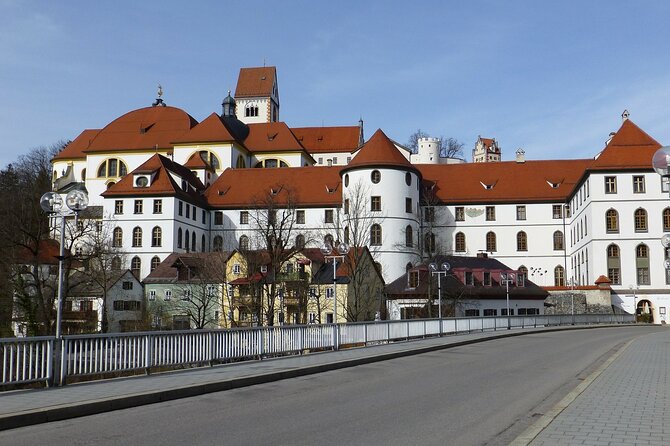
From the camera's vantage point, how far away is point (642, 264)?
6806 centimetres

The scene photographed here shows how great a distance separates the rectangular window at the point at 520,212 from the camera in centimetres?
8269

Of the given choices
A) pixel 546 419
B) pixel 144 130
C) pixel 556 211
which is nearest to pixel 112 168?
pixel 144 130

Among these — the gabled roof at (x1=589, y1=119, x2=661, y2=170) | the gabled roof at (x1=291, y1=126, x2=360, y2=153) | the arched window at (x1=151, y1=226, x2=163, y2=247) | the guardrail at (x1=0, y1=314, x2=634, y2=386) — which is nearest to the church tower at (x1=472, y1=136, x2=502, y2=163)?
the gabled roof at (x1=291, y1=126, x2=360, y2=153)

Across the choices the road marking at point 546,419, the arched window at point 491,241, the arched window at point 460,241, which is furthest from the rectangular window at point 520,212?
the road marking at point 546,419

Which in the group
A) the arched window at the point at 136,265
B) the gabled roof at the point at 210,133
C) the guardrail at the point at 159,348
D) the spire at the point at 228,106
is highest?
the spire at the point at 228,106

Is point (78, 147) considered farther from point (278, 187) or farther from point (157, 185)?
point (278, 187)

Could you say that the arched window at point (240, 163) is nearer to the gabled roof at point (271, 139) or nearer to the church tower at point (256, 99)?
the gabled roof at point (271, 139)

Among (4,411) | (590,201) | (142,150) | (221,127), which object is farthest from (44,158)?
(4,411)

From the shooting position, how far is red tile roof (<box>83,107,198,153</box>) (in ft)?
308

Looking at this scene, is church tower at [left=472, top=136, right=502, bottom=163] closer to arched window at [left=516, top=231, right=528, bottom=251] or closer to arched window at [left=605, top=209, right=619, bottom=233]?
arched window at [left=516, top=231, right=528, bottom=251]

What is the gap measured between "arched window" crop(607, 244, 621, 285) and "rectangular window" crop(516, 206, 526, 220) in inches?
596

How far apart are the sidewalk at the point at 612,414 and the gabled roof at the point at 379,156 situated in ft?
195

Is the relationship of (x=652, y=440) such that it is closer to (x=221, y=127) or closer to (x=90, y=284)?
(x=90, y=284)

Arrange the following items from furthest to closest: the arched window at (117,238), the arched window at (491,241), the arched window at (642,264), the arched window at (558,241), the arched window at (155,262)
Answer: the arched window at (491,241), the arched window at (558,241), the arched window at (117,238), the arched window at (155,262), the arched window at (642,264)
